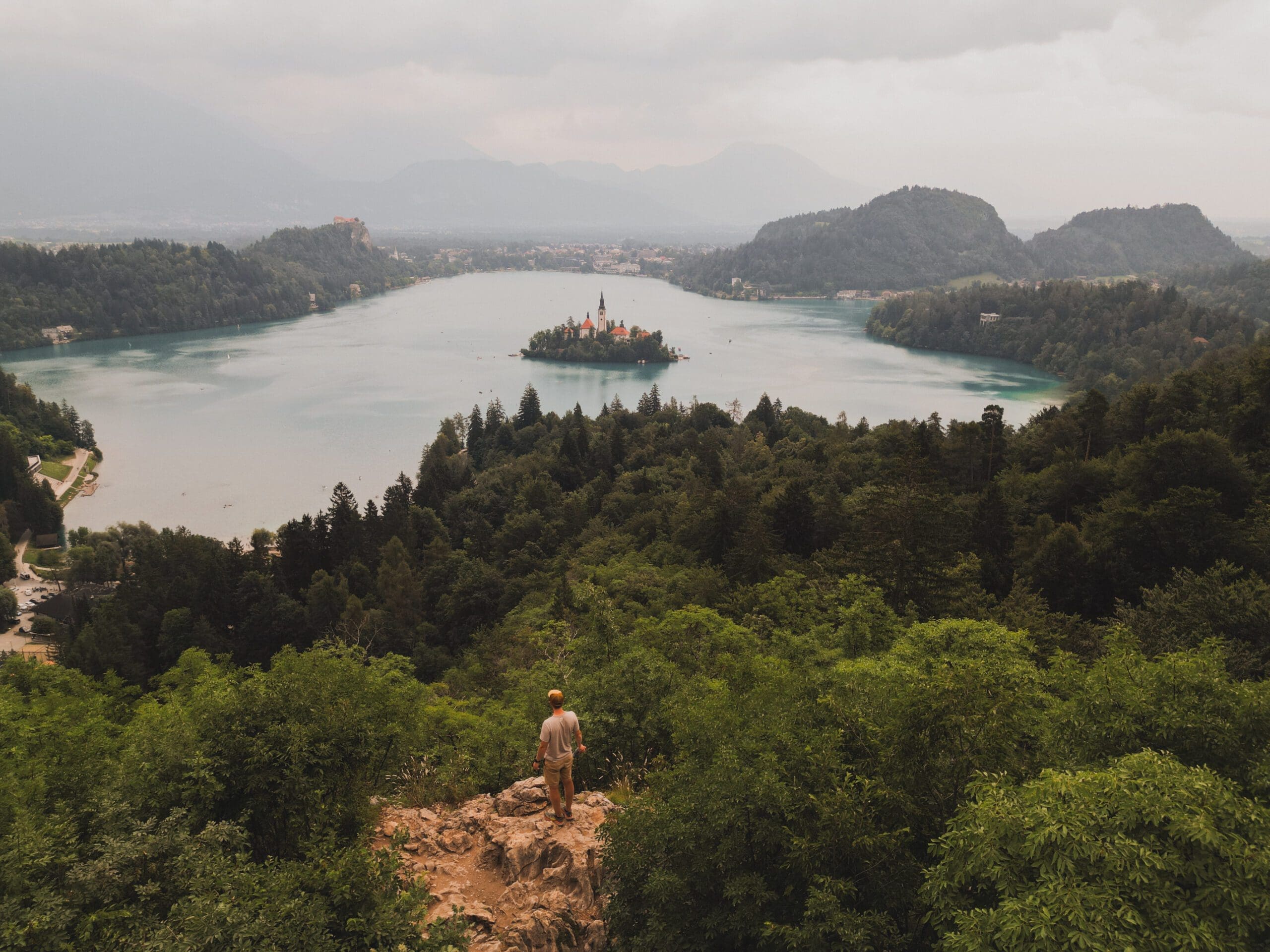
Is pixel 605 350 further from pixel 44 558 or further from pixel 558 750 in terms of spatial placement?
pixel 558 750

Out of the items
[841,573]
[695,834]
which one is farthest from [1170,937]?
[841,573]

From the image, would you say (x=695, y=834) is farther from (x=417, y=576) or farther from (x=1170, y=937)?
(x=417, y=576)

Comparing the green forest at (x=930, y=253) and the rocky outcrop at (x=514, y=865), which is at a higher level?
the green forest at (x=930, y=253)

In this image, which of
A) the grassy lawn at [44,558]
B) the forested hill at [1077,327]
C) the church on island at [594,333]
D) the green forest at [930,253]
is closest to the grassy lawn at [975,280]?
the green forest at [930,253]

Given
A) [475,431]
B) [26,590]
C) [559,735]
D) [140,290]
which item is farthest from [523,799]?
[140,290]

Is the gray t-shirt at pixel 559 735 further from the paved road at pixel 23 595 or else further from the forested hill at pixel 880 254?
the forested hill at pixel 880 254

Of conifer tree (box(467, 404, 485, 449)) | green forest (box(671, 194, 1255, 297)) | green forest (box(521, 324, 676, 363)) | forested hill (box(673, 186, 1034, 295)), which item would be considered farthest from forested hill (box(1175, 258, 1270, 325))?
conifer tree (box(467, 404, 485, 449))
